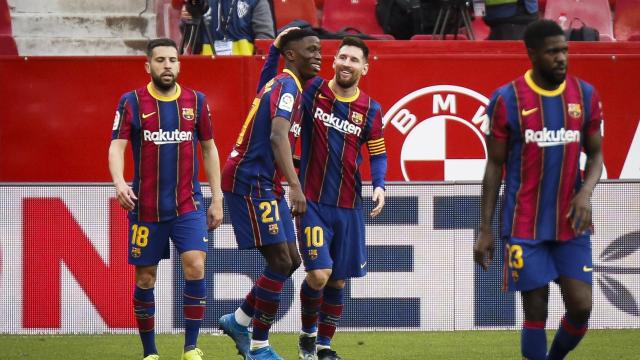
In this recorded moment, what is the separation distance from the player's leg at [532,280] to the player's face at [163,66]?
100.0 inches

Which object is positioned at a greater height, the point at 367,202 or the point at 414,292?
the point at 367,202

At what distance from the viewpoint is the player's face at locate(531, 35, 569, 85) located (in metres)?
6.35

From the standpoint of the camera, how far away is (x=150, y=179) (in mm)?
7891

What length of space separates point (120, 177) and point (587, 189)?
288 cm

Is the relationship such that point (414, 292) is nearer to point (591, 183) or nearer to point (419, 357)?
point (419, 357)

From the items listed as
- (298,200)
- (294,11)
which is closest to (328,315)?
(298,200)

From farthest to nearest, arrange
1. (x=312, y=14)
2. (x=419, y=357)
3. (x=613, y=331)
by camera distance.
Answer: (x=312, y=14) → (x=613, y=331) → (x=419, y=357)

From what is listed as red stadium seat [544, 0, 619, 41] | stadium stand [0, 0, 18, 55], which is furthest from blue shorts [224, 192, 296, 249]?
red stadium seat [544, 0, 619, 41]

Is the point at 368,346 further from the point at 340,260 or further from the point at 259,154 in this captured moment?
the point at 259,154

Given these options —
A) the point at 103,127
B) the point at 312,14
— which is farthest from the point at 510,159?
the point at 312,14

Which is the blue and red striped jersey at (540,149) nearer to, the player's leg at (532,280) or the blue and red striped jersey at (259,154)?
the player's leg at (532,280)

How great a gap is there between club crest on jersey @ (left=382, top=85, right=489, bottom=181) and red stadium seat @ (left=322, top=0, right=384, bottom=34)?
2.18 m

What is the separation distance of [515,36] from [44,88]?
4.55 metres

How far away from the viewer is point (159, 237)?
797 cm
